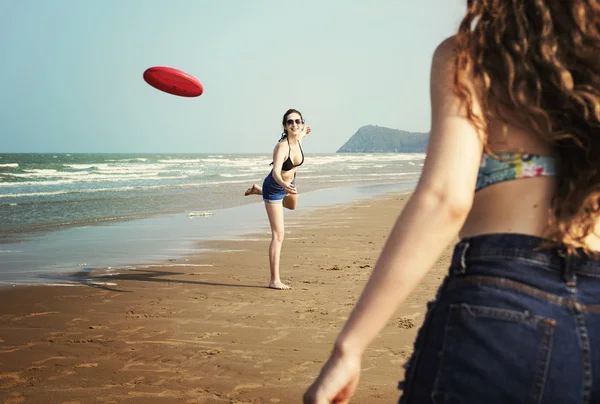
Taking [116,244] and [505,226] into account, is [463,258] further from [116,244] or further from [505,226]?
[116,244]

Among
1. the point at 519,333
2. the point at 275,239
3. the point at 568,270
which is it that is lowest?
the point at 275,239

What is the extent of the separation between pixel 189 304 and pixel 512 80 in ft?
19.5

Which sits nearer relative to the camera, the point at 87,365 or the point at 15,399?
the point at 15,399

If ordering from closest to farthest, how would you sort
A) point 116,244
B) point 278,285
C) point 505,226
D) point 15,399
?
point 505,226
point 15,399
point 278,285
point 116,244

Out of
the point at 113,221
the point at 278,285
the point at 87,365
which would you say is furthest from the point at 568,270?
the point at 113,221

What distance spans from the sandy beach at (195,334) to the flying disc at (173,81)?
3.00 metres

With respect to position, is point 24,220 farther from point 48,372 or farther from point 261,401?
point 261,401

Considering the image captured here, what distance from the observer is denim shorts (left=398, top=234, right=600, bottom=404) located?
120 cm

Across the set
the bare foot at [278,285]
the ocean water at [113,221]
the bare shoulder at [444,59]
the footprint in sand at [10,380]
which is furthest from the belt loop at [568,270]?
the ocean water at [113,221]

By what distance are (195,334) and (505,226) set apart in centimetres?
476

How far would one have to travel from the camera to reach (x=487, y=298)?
1228 millimetres

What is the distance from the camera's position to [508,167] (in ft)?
4.40

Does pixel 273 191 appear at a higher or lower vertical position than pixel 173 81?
lower

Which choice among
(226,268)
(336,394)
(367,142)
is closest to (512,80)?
(336,394)
